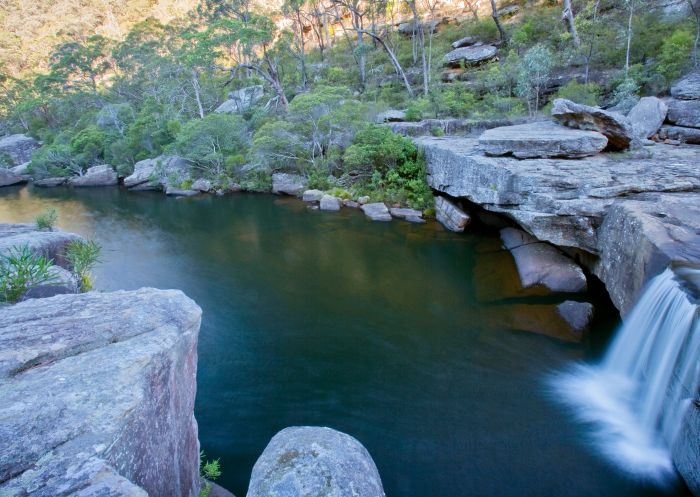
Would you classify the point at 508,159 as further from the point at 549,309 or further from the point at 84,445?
the point at 84,445

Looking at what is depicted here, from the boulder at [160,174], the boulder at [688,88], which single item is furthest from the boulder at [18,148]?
the boulder at [688,88]

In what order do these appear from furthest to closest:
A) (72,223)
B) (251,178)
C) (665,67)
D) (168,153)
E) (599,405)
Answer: (168,153) → (251,178) → (72,223) → (665,67) → (599,405)

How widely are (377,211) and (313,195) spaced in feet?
14.7

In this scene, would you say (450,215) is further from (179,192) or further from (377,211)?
(179,192)

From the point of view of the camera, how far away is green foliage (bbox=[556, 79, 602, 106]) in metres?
17.1

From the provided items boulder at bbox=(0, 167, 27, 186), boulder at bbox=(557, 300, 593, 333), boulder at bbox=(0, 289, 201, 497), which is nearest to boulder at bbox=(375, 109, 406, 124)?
boulder at bbox=(557, 300, 593, 333)

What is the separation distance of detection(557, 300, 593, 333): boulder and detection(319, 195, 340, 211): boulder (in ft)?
38.1

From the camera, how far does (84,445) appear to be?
8.41ft

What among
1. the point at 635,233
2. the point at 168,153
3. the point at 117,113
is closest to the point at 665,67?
the point at 635,233

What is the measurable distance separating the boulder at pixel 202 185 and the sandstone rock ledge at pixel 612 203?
1671 cm

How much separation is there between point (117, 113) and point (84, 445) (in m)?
39.6

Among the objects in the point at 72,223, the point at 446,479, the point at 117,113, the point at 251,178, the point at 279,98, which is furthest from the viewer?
the point at 117,113

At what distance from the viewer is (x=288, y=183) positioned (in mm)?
21438

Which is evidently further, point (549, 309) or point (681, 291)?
point (549, 309)
